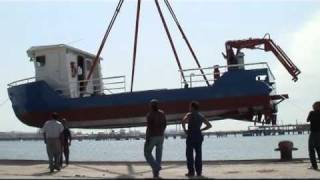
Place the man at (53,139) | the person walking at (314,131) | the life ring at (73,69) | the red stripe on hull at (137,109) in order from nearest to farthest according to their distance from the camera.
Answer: the person walking at (314,131), the man at (53,139), the red stripe on hull at (137,109), the life ring at (73,69)

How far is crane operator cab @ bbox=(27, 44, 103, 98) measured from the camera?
2122cm

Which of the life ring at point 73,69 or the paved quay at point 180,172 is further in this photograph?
the life ring at point 73,69

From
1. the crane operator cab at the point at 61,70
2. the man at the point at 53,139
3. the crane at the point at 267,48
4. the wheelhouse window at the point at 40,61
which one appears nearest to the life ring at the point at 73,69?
the crane operator cab at the point at 61,70

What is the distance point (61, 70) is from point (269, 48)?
7964 mm

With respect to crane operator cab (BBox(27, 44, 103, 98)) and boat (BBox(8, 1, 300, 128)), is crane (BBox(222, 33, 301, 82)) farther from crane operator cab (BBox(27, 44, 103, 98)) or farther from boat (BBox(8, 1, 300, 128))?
crane operator cab (BBox(27, 44, 103, 98))

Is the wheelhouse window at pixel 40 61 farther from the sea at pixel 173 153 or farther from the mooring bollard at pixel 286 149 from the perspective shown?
the sea at pixel 173 153

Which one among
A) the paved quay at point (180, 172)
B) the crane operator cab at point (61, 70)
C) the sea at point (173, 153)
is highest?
the crane operator cab at point (61, 70)

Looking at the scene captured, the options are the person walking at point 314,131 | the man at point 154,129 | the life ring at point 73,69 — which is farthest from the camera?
the life ring at point 73,69

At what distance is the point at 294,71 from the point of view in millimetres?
20312

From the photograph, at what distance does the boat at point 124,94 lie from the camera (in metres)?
18.9

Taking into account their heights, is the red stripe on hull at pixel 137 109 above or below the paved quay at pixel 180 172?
above

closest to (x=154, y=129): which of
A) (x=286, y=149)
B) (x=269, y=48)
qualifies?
(x=286, y=149)

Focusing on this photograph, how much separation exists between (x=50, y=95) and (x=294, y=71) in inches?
360

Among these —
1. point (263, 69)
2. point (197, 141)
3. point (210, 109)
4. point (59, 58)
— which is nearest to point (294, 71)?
point (263, 69)
